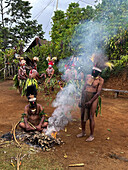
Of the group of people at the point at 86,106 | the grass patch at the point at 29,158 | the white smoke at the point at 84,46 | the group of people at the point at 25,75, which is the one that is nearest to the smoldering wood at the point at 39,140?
the grass patch at the point at 29,158

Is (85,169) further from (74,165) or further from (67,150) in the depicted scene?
(67,150)

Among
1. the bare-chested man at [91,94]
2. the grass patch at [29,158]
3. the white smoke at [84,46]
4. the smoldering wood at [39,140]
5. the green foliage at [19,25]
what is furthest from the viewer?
the green foliage at [19,25]

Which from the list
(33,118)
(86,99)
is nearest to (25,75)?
(33,118)

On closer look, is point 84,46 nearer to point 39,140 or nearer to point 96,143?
point 96,143

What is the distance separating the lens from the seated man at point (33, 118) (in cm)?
396

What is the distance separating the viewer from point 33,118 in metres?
4.12

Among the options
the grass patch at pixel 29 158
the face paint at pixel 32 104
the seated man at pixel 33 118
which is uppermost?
the face paint at pixel 32 104

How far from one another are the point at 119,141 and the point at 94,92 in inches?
51.1

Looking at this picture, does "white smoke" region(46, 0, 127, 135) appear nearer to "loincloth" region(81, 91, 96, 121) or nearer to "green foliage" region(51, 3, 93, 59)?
"green foliage" region(51, 3, 93, 59)

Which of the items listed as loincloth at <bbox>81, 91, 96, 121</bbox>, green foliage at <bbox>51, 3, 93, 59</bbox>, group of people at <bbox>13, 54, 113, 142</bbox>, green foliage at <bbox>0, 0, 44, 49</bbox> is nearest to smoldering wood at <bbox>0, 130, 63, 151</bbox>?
group of people at <bbox>13, 54, 113, 142</bbox>

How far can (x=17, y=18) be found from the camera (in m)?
24.2

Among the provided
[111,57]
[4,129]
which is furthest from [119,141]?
[111,57]

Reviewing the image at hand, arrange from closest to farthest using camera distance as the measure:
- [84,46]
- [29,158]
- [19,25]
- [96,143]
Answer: [29,158], [96,143], [84,46], [19,25]

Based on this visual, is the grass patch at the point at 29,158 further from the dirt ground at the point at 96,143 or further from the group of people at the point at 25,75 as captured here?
the group of people at the point at 25,75
